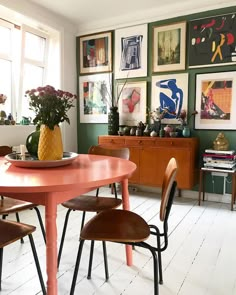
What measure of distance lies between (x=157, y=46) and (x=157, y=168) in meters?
1.79

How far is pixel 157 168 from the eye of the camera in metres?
3.59

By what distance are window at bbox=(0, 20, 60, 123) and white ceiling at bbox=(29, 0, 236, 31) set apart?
1.57ft

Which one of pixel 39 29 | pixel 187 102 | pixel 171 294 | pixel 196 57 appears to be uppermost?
pixel 39 29

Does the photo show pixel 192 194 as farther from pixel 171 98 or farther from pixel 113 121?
pixel 113 121

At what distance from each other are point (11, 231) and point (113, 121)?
2.83 m

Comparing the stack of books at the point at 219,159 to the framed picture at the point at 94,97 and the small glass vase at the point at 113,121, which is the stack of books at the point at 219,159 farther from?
the framed picture at the point at 94,97

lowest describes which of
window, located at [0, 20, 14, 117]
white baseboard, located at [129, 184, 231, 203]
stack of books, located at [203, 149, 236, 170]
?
white baseboard, located at [129, 184, 231, 203]

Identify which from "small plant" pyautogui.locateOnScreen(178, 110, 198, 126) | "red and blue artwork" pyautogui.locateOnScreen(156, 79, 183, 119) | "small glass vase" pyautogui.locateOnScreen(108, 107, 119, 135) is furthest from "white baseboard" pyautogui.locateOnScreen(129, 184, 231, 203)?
"red and blue artwork" pyautogui.locateOnScreen(156, 79, 183, 119)

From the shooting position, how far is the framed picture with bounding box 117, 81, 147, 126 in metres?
4.00

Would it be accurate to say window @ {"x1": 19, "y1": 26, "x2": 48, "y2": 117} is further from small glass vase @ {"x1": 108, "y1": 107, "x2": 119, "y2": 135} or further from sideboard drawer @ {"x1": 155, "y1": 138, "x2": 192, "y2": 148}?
sideboard drawer @ {"x1": 155, "y1": 138, "x2": 192, "y2": 148}

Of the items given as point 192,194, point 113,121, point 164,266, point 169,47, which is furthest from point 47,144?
point 169,47

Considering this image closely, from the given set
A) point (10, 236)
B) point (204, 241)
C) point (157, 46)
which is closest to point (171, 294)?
point (204, 241)

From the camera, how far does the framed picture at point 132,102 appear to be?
400cm

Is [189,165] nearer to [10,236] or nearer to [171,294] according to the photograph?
[171,294]
